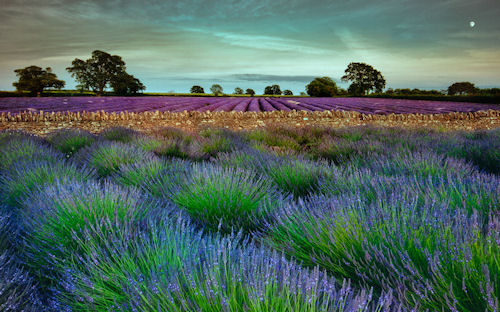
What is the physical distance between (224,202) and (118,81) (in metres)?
22.1

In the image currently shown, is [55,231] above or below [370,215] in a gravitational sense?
below

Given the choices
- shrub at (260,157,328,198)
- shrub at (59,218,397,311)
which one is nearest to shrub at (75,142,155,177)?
shrub at (260,157,328,198)

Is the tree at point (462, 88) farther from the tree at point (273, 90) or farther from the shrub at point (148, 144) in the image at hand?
the tree at point (273, 90)

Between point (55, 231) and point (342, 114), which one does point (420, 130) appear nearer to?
point (342, 114)

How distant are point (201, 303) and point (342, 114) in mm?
8739

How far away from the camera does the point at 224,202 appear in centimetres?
199

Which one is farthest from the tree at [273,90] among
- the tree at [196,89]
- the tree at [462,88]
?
the tree at [462,88]

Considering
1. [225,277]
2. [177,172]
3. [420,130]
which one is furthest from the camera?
[420,130]

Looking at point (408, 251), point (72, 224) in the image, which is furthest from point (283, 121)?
point (408, 251)

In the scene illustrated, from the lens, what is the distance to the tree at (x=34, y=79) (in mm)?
14438

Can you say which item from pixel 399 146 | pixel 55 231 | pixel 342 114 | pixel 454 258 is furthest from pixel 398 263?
pixel 342 114

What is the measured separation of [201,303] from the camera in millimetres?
840

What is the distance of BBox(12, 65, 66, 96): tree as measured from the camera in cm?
1444

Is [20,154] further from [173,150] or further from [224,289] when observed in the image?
[224,289]
